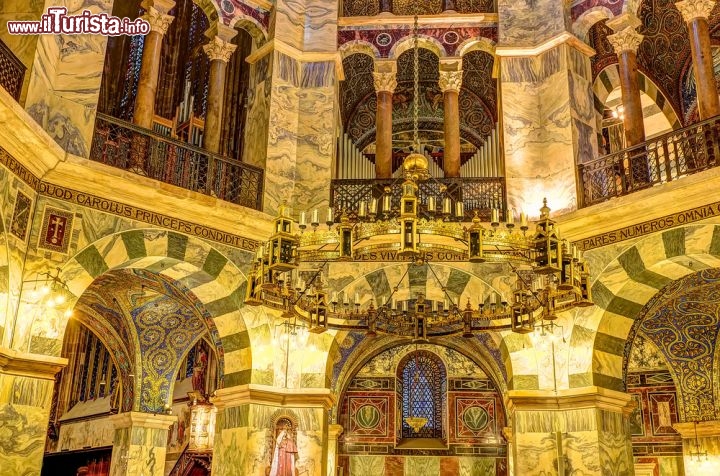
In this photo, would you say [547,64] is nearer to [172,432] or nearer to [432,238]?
[432,238]

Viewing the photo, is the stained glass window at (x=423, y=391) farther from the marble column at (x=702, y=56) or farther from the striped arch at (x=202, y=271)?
the marble column at (x=702, y=56)

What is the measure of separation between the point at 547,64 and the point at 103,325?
8014 millimetres

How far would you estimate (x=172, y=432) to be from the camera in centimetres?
1672


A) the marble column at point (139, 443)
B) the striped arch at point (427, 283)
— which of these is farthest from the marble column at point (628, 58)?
the marble column at point (139, 443)

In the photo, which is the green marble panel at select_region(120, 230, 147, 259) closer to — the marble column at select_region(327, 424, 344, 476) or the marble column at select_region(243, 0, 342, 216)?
the marble column at select_region(243, 0, 342, 216)

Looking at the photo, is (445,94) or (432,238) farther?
(445,94)

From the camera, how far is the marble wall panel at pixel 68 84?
8562 mm

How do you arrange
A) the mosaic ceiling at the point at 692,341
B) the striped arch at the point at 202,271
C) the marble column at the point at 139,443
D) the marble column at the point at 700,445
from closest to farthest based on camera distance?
1. the striped arch at the point at 202,271
2. the mosaic ceiling at the point at 692,341
3. the marble column at the point at 139,443
4. the marble column at the point at 700,445

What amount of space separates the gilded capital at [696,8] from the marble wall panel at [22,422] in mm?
9292

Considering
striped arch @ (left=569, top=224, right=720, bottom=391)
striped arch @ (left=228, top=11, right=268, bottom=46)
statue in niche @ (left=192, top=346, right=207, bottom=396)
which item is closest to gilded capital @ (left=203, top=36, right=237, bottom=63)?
striped arch @ (left=228, top=11, right=268, bottom=46)

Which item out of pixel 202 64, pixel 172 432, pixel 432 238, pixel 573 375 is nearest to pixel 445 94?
pixel 432 238

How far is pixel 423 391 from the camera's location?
15977mm

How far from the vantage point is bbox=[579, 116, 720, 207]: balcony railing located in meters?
9.27

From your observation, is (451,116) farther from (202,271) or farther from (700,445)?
(700,445)
